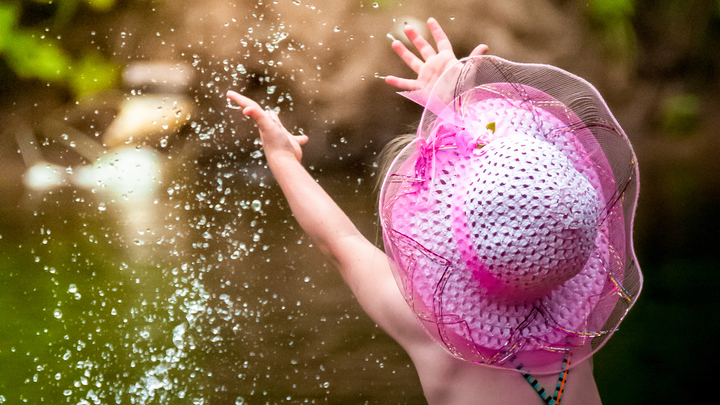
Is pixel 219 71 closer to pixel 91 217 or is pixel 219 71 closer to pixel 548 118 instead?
pixel 91 217

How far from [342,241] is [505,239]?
216mm

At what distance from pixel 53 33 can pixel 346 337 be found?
7.07 feet

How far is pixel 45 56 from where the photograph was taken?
2629 mm

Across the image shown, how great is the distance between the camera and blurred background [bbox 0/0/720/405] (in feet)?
5.03

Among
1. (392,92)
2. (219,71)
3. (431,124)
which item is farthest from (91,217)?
(431,124)

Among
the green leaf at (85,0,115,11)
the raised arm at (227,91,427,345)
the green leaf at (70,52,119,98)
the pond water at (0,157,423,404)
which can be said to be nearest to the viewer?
the raised arm at (227,91,427,345)

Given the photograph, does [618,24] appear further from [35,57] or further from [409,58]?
[35,57]

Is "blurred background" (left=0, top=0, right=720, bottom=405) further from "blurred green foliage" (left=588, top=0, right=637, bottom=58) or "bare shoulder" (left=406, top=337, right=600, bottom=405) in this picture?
"bare shoulder" (left=406, top=337, right=600, bottom=405)

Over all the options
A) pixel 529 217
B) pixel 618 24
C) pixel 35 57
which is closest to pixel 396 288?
pixel 529 217

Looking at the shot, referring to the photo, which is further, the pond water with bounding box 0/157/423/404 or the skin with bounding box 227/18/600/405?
the pond water with bounding box 0/157/423/404

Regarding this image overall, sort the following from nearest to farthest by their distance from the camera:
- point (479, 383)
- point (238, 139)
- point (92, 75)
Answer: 1. point (479, 383)
2. point (238, 139)
3. point (92, 75)

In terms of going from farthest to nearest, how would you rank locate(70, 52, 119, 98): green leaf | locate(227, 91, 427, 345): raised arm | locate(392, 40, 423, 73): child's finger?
locate(70, 52, 119, 98): green leaf < locate(392, 40, 423, 73): child's finger < locate(227, 91, 427, 345): raised arm

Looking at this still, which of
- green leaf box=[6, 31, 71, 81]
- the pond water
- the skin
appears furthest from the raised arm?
green leaf box=[6, 31, 71, 81]

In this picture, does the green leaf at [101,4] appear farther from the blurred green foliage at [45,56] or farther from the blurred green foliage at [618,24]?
the blurred green foliage at [618,24]
